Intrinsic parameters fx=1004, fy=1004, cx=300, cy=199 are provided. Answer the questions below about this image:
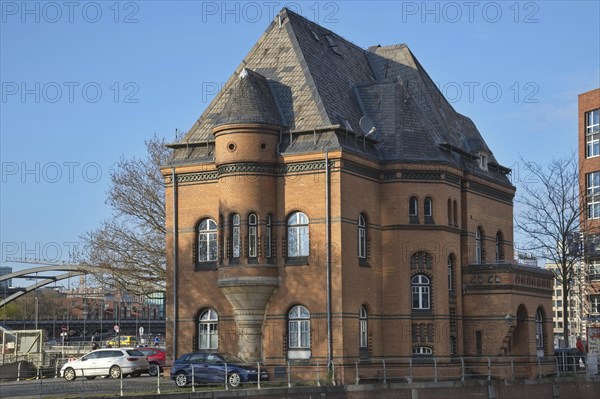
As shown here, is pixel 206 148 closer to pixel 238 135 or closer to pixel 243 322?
pixel 238 135

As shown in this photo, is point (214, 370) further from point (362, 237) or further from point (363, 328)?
point (362, 237)

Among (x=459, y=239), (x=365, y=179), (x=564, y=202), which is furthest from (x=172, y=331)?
(x=564, y=202)

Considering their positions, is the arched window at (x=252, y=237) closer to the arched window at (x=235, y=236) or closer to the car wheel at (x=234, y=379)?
the arched window at (x=235, y=236)

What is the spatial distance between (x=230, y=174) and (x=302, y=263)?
4906mm

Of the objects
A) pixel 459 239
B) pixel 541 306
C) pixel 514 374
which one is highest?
pixel 459 239

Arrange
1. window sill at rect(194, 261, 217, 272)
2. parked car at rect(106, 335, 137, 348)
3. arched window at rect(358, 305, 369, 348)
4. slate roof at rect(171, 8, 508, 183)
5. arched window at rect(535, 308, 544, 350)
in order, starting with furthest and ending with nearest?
parked car at rect(106, 335, 137, 348) < arched window at rect(535, 308, 544, 350) < window sill at rect(194, 261, 217, 272) < slate roof at rect(171, 8, 508, 183) < arched window at rect(358, 305, 369, 348)

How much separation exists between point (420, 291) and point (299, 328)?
6085 mm

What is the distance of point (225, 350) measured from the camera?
4412cm

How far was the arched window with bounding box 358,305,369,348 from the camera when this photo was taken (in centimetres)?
4331

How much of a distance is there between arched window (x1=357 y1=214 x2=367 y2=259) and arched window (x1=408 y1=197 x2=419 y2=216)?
230 centimetres

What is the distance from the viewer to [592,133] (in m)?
89.3

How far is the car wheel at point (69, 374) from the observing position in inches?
1756

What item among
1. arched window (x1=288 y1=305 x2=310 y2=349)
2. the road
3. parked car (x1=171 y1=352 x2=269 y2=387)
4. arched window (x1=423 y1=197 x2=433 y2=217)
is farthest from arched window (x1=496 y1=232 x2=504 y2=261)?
the road

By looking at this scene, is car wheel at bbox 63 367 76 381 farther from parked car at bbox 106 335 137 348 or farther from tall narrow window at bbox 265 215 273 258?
parked car at bbox 106 335 137 348
